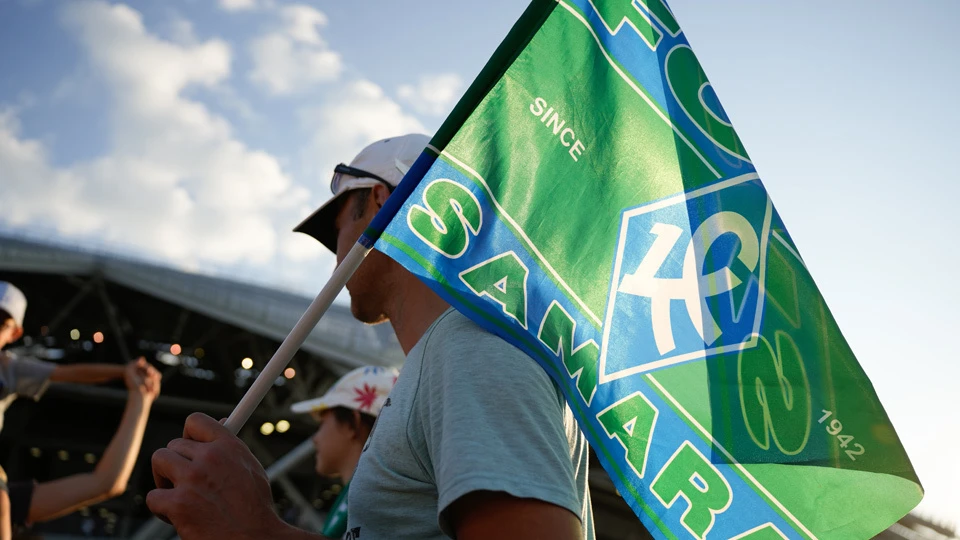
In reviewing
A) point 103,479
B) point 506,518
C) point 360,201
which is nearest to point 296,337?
point 506,518

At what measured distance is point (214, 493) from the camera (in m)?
1.22

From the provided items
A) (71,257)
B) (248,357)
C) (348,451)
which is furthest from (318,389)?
(348,451)

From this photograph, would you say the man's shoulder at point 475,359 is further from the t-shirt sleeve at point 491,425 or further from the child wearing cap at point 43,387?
the child wearing cap at point 43,387

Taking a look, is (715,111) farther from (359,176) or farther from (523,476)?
(523,476)

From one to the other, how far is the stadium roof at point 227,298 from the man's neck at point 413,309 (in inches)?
317

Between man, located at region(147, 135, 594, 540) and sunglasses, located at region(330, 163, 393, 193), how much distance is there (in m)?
0.61

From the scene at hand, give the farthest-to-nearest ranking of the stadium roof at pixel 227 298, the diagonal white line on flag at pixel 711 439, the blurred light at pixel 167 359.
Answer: the blurred light at pixel 167 359 < the stadium roof at pixel 227 298 < the diagonal white line on flag at pixel 711 439

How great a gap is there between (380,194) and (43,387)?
2.70 meters

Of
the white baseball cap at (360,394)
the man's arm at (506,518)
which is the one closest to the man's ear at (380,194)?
the man's arm at (506,518)

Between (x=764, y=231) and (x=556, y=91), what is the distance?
52 centimetres

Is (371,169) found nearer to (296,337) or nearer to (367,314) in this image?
(367,314)

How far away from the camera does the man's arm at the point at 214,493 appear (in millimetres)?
1206

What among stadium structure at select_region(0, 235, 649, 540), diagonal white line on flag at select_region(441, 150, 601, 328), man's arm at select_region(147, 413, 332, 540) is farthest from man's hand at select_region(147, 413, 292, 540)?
stadium structure at select_region(0, 235, 649, 540)

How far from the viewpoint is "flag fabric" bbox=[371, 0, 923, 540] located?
145 cm
